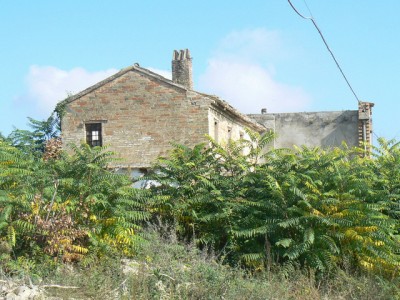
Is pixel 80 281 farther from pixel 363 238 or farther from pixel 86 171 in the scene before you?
pixel 363 238

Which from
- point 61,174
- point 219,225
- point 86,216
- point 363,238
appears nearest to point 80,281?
point 86,216

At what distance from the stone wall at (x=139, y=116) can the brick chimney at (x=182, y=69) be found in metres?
3.86

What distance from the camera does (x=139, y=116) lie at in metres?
28.5

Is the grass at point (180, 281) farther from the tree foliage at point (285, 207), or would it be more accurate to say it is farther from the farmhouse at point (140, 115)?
the farmhouse at point (140, 115)

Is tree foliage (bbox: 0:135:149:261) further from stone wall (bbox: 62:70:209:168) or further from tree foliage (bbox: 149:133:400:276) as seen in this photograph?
stone wall (bbox: 62:70:209:168)

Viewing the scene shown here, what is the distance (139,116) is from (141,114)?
0.12 meters

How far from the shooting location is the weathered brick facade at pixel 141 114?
27.8 meters

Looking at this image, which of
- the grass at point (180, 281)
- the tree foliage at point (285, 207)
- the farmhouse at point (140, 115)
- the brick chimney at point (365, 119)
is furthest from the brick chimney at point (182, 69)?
the grass at point (180, 281)

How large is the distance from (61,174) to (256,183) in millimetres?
3930

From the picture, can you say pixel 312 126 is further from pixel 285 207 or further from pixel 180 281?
pixel 180 281

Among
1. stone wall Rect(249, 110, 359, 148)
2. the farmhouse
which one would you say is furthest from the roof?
stone wall Rect(249, 110, 359, 148)

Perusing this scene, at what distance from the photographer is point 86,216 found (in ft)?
42.2

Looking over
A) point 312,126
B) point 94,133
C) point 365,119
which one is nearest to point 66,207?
point 94,133

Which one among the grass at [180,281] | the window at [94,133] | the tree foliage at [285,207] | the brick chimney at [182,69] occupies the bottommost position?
the grass at [180,281]
